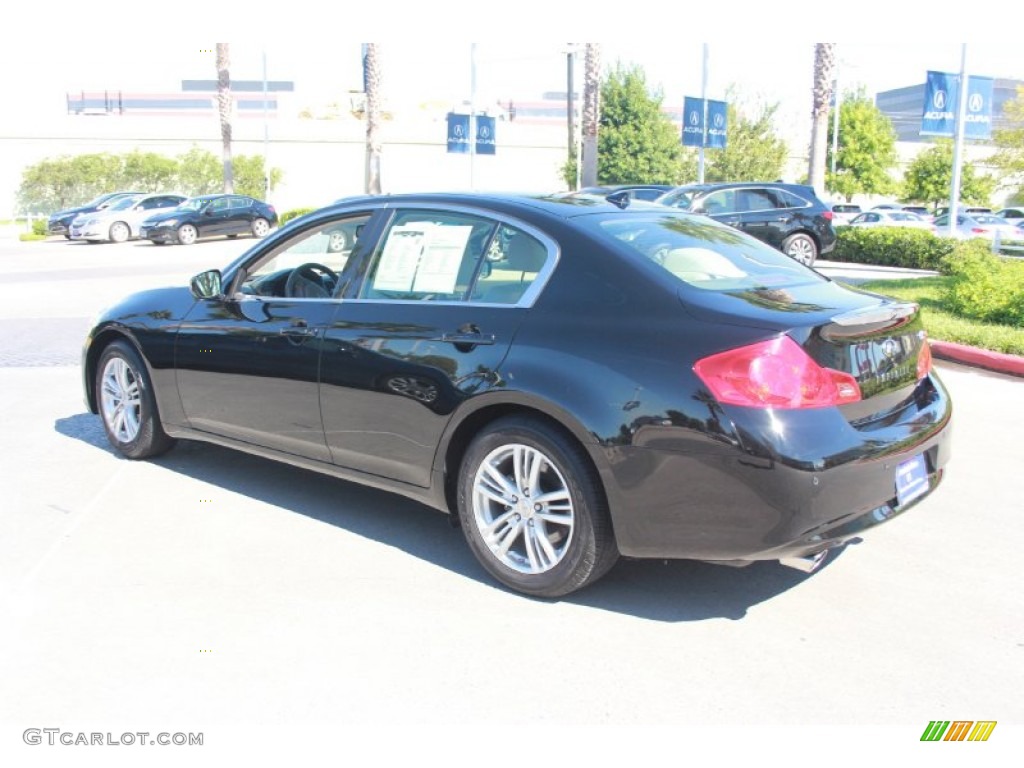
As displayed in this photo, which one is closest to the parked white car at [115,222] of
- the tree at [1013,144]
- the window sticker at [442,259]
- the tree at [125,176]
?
the tree at [125,176]

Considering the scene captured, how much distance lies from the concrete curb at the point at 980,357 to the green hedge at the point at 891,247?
10.5 meters

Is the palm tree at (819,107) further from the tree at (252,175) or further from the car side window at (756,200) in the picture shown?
the tree at (252,175)

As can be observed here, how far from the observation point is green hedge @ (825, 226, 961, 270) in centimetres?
2025

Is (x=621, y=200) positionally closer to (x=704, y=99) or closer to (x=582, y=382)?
(x=582, y=382)

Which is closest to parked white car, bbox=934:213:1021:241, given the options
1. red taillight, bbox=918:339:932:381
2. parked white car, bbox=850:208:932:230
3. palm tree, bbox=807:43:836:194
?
parked white car, bbox=850:208:932:230

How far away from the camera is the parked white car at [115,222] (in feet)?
104

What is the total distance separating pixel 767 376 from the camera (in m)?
3.61

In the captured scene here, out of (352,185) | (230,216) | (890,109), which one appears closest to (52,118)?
(352,185)

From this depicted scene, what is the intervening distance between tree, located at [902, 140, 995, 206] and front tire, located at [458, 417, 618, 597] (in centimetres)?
5338

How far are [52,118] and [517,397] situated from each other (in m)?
58.8

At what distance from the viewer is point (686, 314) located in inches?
150

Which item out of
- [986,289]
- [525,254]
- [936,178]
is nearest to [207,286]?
[525,254]

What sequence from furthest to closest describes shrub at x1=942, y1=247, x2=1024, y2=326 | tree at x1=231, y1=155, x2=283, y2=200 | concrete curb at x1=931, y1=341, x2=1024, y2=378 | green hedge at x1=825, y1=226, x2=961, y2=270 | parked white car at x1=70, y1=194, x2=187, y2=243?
tree at x1=231, y1=155, x2=283, y2=200
parked white car at x1=70, y1=194, x2=187, y2=243
green hedge at x1=825, y1=226, x2=961, y2=270
shrub at x1=942, y1=247, x2=1024, y2=326
concrete curb at x1=931, y1=341, x2=1024, y2=378

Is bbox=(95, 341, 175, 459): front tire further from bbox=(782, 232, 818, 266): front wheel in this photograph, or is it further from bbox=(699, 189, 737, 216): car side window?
bbox=(782, 232, 818, 266): front wheel
